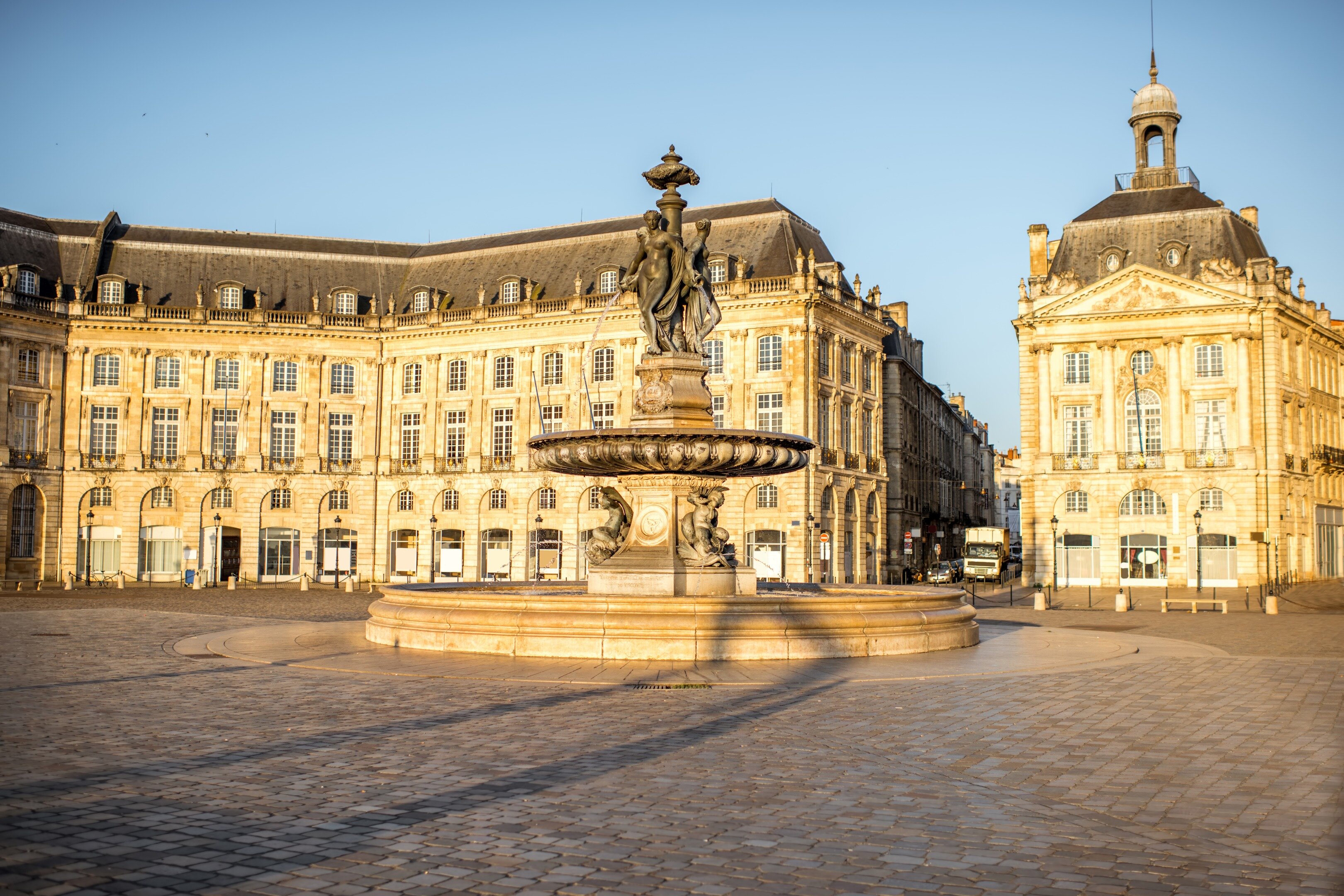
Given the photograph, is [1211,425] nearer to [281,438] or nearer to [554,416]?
[554,416]

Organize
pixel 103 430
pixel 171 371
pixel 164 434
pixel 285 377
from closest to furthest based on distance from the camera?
pixel 103 430
pixel 164 434
pixel 171 371
pixel 285 377

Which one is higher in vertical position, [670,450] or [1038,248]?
[1038,248]

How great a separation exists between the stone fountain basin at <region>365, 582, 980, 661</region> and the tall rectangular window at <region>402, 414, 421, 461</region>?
47864 mm

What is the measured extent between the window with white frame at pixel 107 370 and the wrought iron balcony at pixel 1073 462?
157 feet

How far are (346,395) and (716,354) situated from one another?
20932 millimetres

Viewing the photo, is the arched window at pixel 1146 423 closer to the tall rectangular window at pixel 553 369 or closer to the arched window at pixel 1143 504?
the arched window at pixel 1143 504

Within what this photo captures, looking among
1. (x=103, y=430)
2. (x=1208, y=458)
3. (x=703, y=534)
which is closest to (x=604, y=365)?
(x=103, y=430)

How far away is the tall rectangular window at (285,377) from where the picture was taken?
214 ft

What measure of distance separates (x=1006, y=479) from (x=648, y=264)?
521 ft

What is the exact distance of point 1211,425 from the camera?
57.8 m

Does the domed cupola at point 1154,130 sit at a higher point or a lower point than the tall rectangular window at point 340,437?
higher

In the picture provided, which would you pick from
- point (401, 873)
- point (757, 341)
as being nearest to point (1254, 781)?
point (401, 873)

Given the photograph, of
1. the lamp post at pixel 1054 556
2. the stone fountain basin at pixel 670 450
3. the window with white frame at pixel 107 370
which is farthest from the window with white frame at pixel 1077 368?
the window with white frame at pixel 107 370

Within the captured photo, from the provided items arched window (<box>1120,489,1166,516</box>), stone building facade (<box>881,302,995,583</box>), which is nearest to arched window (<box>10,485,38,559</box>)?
stone building facade (<box>881,302,995,583</box>)
